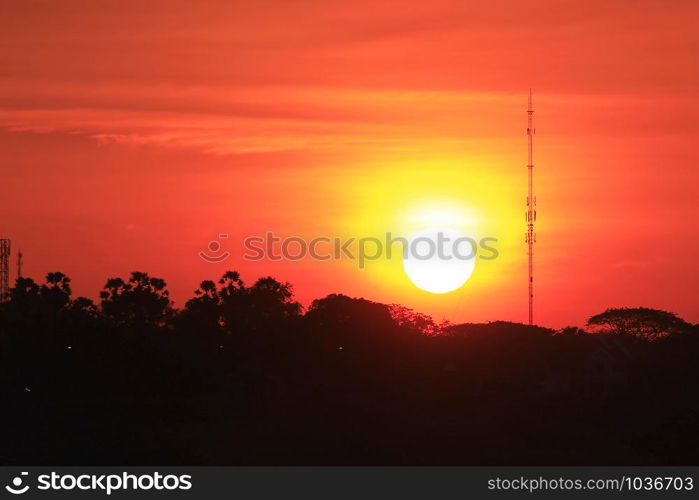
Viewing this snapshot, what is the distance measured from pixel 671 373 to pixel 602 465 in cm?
1333

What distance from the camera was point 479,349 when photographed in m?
77.6

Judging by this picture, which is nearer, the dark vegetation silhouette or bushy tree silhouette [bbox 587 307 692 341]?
the dark vegetation silhouette

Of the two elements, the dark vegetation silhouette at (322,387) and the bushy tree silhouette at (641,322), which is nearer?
the dark vegetation silhouette at (322,387)

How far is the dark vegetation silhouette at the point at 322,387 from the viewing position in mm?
61812

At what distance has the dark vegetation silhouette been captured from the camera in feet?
203

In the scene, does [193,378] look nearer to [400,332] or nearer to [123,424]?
[123,424]

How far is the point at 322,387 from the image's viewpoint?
69.8 meters
